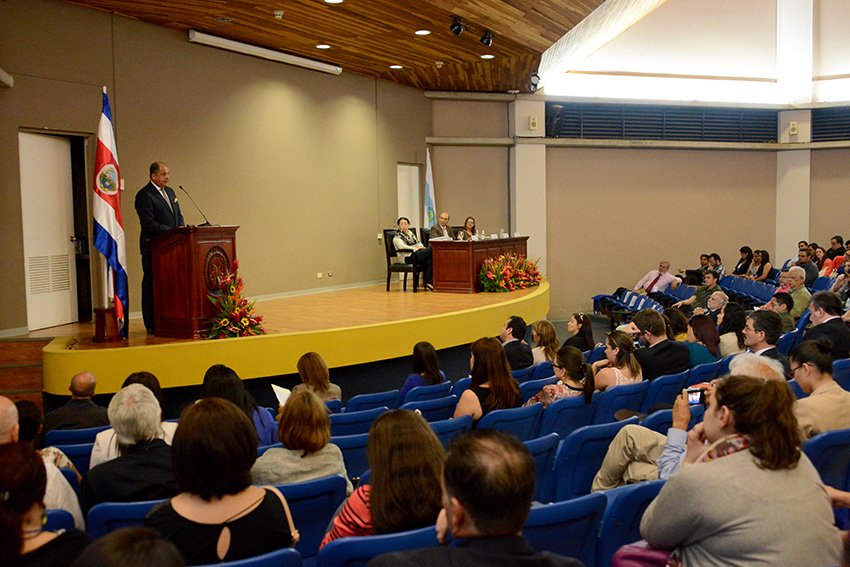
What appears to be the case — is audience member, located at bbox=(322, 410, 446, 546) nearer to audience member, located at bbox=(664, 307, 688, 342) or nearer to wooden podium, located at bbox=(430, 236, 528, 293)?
audience member, located at bbox=(664, 307, 688, 342)

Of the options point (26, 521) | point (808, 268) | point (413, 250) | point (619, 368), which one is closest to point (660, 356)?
point (619, 368)

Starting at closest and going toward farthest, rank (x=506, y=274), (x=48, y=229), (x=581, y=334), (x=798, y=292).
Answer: (x=581, y=334) → (x=48, y=229) → (x=798, y=292) → (x=506, y=274)

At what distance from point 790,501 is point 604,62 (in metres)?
13.5

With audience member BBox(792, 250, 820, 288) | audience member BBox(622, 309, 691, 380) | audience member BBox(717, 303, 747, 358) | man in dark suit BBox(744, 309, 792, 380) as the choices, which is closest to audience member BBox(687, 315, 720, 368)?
audience member BBox(717, 303, 747, 358)

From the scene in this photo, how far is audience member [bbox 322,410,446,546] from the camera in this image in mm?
1899

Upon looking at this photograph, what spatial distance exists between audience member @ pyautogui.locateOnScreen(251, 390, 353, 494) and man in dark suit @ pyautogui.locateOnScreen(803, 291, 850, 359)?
3938 millimetres

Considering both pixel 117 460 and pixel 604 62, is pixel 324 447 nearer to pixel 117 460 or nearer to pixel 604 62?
pixel 117 460

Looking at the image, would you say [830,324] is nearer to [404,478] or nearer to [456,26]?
[404,478]

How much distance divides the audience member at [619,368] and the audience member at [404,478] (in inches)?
104

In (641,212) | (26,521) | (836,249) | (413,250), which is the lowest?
(26,521)

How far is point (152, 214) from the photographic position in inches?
241

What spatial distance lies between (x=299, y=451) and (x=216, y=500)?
746mm

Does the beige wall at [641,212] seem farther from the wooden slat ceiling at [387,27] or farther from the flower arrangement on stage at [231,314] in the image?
the flower arrangement on stage at [231,314]

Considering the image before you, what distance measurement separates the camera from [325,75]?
10.6 metres
